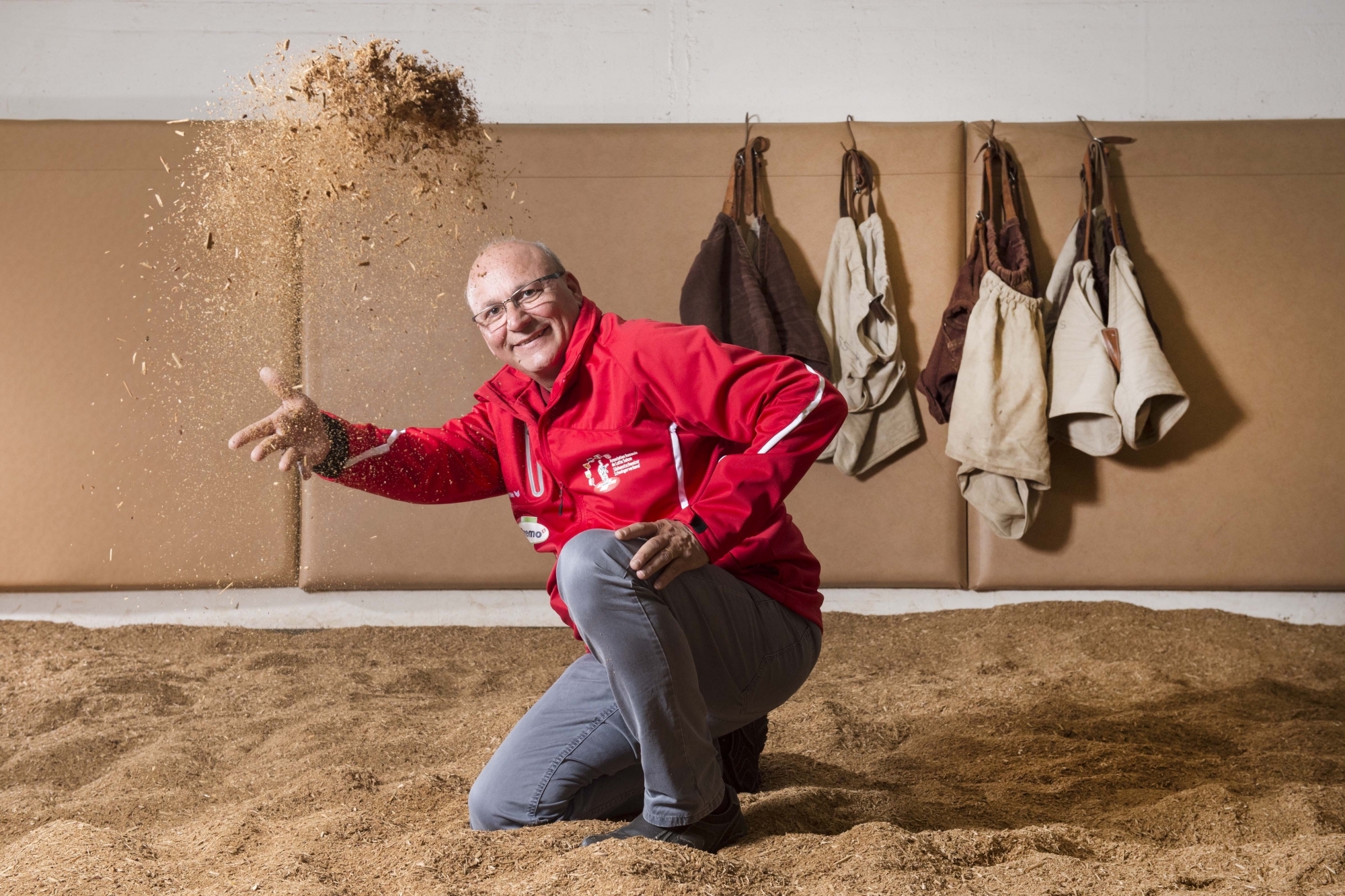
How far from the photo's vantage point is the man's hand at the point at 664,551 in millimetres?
1145

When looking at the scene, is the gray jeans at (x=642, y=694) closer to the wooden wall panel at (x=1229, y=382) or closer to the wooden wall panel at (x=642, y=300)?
the wooden wall panel at (x=642, y=300)

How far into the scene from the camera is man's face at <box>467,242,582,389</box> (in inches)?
57.2

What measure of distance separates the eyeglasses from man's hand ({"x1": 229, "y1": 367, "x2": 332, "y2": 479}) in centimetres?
29

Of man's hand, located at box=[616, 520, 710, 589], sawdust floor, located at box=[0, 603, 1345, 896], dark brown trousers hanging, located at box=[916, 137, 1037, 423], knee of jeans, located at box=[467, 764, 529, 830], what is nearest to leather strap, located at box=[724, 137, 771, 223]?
dark brown trousers hanging, located at box=[916, 137, 1037, 423]

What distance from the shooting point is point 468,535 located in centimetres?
272

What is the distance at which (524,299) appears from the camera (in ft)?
4.78

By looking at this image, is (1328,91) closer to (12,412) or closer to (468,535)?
(468,535)

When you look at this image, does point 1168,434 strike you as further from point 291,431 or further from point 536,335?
point 291,431

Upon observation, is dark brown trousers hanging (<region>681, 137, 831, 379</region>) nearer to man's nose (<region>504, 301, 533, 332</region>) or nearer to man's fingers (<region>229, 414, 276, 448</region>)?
man's nose (<region>504, 301, 533, 332</region>)

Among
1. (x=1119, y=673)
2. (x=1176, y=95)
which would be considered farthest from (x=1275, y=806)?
(x=1176, y=95)

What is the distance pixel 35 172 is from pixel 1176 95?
131 inches

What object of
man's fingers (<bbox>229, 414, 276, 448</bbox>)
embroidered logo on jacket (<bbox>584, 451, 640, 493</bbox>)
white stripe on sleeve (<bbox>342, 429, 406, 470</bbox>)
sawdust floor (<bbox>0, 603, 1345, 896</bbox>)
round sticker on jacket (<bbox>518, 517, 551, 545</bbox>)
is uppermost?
man's fingers (<bbox>229, 414, 276, 448</bbox>)

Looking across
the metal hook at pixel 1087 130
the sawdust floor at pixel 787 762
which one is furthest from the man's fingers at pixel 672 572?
the metal hook at pixel 1087 130

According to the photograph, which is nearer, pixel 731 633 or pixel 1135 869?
pixel 1135 869
